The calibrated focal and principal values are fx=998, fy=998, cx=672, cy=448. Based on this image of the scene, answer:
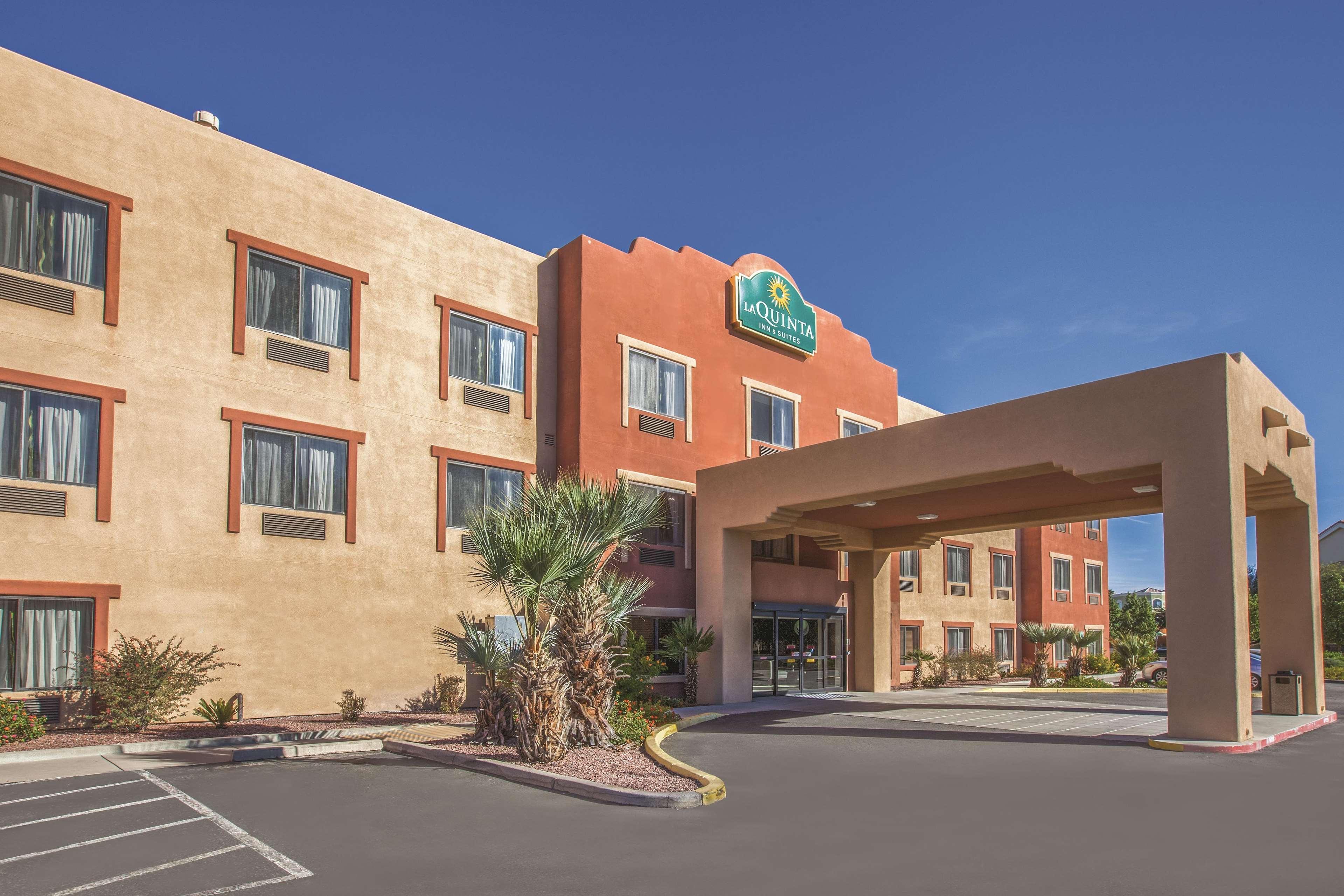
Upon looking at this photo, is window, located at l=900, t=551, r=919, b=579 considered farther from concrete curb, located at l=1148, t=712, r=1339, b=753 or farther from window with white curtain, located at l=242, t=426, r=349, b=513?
window with white curtain, located at l=242, t=426, r=349, b=513

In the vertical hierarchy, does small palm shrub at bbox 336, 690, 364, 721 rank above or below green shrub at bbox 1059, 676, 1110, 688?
above

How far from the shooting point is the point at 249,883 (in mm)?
7234

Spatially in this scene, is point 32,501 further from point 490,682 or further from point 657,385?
point 657,385

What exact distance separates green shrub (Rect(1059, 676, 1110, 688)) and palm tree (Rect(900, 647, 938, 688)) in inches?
165

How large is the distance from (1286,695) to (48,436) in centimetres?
2326

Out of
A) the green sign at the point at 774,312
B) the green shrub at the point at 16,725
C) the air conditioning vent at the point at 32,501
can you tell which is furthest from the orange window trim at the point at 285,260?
the green sign at the point at 774,312

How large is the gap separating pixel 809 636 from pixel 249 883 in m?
20.7

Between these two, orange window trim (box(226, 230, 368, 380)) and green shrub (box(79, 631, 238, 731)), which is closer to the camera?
Answer: green shrub (box(79, 631, 238, 731))

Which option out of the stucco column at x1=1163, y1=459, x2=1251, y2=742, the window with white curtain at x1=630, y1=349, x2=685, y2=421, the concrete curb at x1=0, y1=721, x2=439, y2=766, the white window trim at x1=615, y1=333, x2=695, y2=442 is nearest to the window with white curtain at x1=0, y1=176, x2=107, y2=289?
the concrete curb at x1=0, y1=721, x2=439, y2=766

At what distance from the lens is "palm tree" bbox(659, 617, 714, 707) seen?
2236cm

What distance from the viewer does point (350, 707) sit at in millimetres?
17812

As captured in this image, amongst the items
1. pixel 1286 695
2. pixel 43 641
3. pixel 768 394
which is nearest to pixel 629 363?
pixel 768 394

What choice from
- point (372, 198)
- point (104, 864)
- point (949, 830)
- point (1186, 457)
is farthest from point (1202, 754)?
point (372, 198)

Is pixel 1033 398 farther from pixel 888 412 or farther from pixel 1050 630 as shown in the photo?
pixel 1050 630
